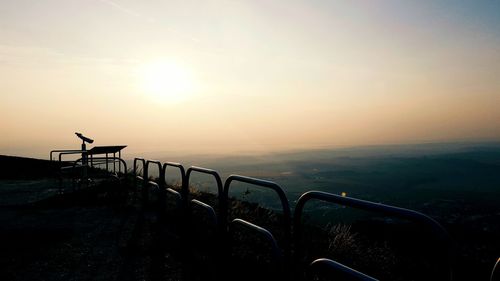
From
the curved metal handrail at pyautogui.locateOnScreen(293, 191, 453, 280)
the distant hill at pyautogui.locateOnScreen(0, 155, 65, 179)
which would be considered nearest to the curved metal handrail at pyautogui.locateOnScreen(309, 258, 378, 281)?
the curved metal handrail at pyautogui.locateOnScreen(293, 191, 453, 280)

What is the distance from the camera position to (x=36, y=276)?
421cm

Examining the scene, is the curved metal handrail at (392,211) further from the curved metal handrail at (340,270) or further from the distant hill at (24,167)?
the distant hill at (24,167)

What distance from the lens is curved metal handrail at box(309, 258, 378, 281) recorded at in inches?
93.1

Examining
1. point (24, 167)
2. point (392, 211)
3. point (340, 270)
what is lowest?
point (340, 270)

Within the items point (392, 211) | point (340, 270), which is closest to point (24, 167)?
point (340, 270)

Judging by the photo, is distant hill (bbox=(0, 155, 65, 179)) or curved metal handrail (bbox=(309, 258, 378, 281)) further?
distant hill (bbox=(0, 155, 65, 179))

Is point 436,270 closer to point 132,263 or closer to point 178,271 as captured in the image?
point 178,271

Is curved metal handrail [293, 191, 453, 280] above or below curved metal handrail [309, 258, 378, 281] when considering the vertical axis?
above

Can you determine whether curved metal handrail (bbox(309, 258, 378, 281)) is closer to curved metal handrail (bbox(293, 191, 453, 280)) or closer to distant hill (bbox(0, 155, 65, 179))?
curved metal handrail (bbox(293, 191, 453, 280))

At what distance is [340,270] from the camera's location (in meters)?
2.58

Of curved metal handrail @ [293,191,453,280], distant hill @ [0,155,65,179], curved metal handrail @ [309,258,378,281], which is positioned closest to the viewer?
curved metal handrail @ [293,191,453,280]

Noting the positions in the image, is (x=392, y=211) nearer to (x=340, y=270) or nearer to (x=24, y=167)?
(x=340, y=270)

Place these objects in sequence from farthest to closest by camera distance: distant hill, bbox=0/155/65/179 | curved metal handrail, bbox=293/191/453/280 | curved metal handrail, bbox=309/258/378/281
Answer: distant hill, bbox=0/155/65/179 → curved metal handrail, bbox=309/258/378/281 → curved metal handrail, bbox=293/191/453/280

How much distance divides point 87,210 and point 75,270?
3976 millimetres
